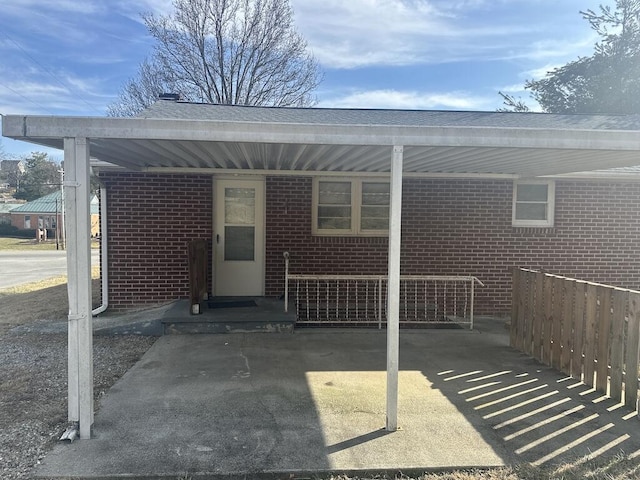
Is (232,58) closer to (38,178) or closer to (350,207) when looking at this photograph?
(350,207)

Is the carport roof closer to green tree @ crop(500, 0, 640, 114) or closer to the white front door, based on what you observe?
the white front door

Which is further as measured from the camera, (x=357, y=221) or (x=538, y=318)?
(x=357, y=221)

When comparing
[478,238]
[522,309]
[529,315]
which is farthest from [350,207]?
[529,315]

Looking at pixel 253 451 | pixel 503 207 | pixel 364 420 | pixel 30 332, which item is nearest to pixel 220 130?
pixel 253 451

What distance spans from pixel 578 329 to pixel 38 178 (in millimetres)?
65537

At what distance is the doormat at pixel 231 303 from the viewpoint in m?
7.22

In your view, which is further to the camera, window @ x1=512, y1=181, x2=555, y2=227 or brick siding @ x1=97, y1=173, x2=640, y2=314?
window @ x1=512, y1=181, x2=555, y2=227

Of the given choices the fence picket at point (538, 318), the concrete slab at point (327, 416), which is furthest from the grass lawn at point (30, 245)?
the fence picket at point (538, 318)

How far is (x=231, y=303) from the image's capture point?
7.38 meters

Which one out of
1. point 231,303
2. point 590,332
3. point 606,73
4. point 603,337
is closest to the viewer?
point 603,337

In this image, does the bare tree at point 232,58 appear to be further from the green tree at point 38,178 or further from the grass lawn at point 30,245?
the green tree at point 38,178

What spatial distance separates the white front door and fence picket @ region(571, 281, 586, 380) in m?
4.94

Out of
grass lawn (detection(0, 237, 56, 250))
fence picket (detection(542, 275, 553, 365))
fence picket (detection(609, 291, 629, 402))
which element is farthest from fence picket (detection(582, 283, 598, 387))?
grass lawn (detection(0, 237, 56, 250))

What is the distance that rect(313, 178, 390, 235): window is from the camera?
7.88 meters
